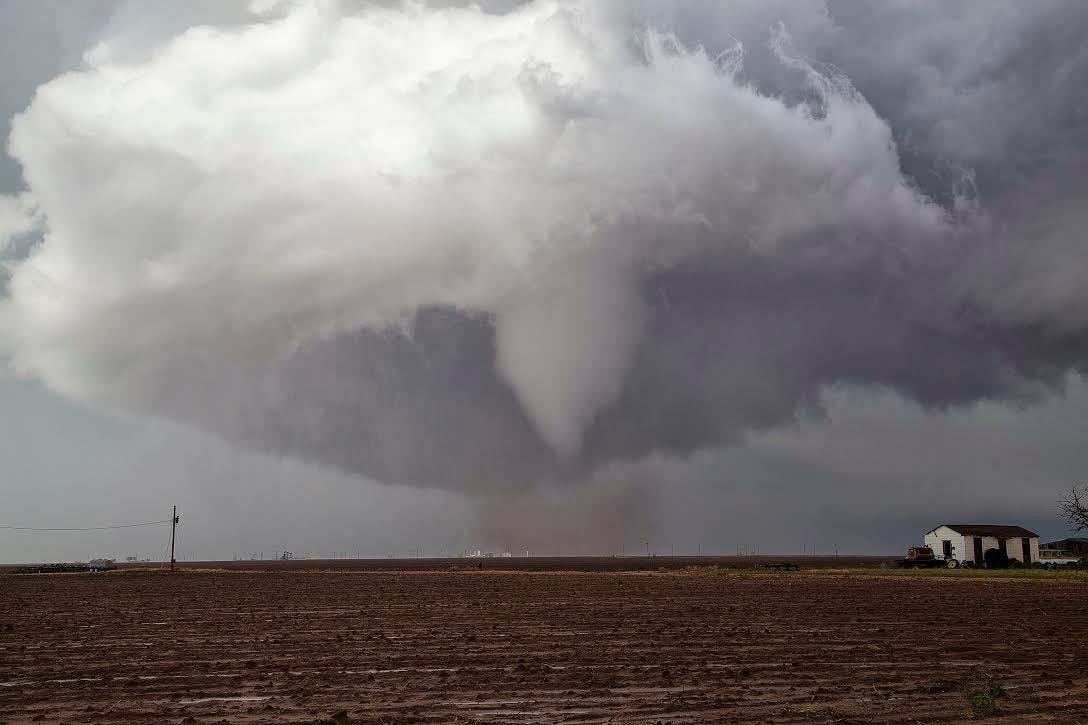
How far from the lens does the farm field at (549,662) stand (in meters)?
19.5

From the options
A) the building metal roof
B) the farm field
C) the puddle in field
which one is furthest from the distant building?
the puddle in field

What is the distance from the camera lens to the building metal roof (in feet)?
385

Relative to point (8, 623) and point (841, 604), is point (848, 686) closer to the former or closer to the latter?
point (841, 604)

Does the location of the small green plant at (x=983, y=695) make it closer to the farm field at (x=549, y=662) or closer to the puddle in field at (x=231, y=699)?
the farm field at (x=549, y=662)

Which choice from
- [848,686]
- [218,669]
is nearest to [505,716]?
[848,686]

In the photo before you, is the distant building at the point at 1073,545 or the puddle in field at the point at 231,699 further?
the distant building at the point at 1073,545

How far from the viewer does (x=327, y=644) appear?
104 feet

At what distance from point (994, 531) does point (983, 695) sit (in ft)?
370

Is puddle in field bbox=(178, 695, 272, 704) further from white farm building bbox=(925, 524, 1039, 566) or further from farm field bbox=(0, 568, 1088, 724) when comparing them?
white farm building bbox=(925, 524, 1039, 566)

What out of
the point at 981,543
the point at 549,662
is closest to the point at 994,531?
the point at 981,543

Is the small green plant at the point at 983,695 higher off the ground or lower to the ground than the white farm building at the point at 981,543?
higher

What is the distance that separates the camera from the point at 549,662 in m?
26.6

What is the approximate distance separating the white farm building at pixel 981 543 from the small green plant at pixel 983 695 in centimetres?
10469

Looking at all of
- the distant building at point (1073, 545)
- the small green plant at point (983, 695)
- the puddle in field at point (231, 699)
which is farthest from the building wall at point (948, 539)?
the puddle in field at point (231, 699)
